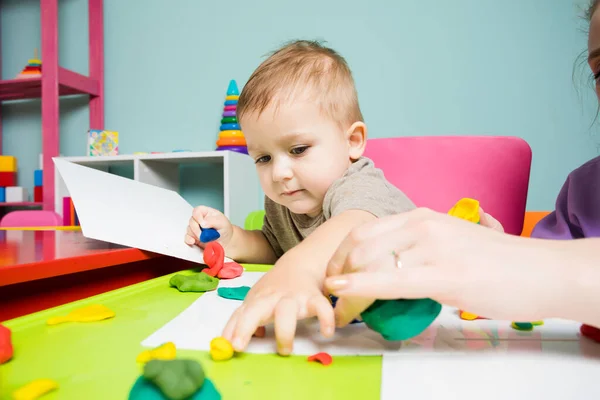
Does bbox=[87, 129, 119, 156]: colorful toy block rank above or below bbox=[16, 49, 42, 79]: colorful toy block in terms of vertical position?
below

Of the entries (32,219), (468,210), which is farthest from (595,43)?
(32,219)

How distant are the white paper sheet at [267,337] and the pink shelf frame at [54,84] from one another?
209 centimetres

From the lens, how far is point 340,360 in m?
0.28

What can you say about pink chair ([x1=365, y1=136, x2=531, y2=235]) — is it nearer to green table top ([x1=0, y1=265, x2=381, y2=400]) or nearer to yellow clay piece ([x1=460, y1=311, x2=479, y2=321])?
yellow clay piece ([x1=460, y1=311, x2=479, y2=321])

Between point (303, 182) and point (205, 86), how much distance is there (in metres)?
1.71

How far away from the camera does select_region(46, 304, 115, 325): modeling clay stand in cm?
36

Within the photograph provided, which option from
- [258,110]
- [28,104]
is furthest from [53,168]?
[258,110]

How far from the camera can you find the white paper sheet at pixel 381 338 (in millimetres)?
308

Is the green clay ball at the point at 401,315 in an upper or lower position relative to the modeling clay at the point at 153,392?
upper

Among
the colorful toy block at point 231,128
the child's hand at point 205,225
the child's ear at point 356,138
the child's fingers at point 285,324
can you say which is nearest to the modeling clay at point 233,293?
the child's fingers at point 285,324

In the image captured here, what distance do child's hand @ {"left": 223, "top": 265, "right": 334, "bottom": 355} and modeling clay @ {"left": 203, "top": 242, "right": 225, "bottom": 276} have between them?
0.72ft

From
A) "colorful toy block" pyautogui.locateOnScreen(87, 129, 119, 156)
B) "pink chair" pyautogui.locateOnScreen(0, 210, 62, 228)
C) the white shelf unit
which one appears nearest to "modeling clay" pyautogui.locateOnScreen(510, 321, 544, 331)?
the white shelf unit

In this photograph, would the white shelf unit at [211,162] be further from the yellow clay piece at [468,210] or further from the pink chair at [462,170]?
the yellow clay piece at [468,210]

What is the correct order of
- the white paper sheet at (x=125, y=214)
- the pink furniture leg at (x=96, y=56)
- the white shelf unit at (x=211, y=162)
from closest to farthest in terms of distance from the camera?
1. the white paper sheet at (x=125, y=214)
2. the white shelf unit at (x=211, y=162)
3. the pink furniture leg at (x=96, y=56)
